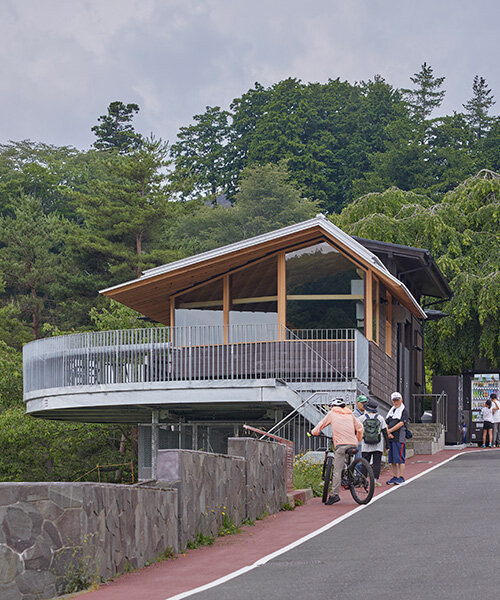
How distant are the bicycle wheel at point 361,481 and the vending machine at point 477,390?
19.2 meters

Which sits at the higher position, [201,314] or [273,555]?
[201,314]

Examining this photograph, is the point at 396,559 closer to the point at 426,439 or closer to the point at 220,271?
the point at 220,271

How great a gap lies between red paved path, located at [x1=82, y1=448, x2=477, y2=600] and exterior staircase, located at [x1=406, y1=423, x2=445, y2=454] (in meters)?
11.1

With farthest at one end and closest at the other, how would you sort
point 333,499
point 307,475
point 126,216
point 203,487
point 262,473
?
point 126,216
point 307,475
point 333,499
point 262,473
point 203,487

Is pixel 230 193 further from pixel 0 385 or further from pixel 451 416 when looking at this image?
pixel 451 416

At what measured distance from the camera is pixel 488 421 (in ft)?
109

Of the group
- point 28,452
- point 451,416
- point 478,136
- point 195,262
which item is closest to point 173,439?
point 195,262

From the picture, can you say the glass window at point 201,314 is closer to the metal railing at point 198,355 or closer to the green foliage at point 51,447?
the metal railing at point 198,355

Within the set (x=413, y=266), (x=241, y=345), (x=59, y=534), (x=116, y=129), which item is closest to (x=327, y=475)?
(x=59, y=534)

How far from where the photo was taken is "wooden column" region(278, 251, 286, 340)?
2724cm

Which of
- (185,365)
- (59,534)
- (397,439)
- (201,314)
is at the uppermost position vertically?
(201,314)

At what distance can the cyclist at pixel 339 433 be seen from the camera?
56.1ft

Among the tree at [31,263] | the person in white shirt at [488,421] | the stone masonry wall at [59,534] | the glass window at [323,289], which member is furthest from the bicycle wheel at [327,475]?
the tree at [31,263]

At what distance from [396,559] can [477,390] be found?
85.2 feet
